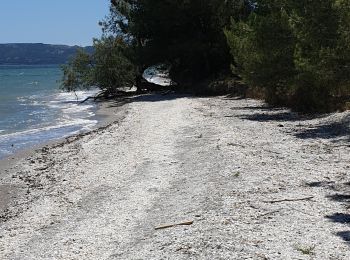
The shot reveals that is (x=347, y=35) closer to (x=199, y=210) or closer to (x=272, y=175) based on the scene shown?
(x=272, y=175)

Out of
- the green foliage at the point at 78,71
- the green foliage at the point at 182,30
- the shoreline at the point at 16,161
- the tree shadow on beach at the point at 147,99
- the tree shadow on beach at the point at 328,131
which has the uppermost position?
the green foliage at the point at 182,30

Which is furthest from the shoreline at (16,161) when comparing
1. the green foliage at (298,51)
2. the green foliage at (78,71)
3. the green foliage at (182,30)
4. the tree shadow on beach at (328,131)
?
the green foliage at (78,71)

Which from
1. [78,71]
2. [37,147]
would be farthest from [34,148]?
[78,71]

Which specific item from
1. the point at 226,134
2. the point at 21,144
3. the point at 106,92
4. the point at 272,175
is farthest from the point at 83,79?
the point at 272,175

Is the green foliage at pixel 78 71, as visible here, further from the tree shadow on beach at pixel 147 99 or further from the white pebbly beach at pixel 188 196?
the white pebbly beach at pixel 188 196

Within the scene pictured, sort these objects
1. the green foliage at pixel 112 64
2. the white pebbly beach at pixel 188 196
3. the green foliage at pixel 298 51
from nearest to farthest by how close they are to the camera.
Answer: the white pebbly beach at pixel 188 196
the green foliage at pixel 298 51
the green foliage at pixel 112 64

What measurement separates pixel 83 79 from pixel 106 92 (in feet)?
8.65

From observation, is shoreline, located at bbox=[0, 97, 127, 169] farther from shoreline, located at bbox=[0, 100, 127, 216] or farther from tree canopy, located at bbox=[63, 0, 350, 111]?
tree canopy, located at bbox=[63, 0, 350, 111]

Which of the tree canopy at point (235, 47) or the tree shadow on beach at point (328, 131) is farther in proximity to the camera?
the tree canopy at point (235, 47)

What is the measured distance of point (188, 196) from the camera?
31.6ft

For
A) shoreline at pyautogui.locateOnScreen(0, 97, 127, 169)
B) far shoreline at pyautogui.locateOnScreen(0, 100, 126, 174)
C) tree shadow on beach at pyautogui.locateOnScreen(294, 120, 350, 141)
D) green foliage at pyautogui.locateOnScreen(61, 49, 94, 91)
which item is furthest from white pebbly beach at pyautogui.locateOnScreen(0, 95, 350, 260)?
green foliage at pyautogui.locateOnScreen(61, 49, 94, 91)

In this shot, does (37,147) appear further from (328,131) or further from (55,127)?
(328,131)

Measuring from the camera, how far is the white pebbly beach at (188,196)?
694cm

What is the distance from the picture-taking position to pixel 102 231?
8.26m
